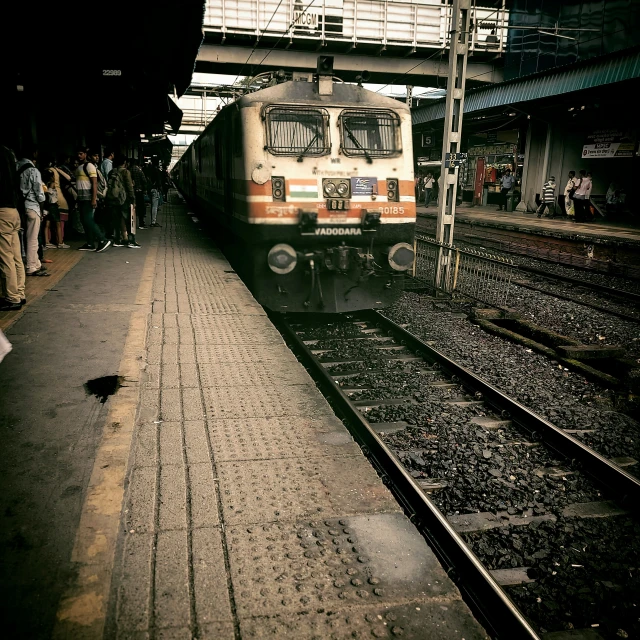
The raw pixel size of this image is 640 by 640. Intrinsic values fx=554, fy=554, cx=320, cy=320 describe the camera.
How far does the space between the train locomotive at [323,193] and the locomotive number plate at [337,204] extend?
0.04ft

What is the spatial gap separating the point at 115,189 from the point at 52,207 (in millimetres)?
1347

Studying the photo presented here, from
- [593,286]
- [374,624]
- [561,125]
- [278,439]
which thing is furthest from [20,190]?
[561,125]

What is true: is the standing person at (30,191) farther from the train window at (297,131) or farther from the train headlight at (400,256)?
the train headlight at (400,256)

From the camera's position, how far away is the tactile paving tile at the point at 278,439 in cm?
351

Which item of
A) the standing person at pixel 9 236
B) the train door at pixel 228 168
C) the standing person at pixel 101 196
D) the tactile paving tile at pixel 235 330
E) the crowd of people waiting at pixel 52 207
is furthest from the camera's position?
the standing person at pixel 101 196

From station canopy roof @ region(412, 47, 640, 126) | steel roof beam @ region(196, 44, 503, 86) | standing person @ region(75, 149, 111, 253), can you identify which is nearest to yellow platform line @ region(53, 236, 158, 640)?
standing person @ region(75, 149, 111, 253)

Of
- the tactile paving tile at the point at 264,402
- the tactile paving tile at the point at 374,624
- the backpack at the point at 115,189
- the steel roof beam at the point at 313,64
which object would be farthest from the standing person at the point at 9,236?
the steel roof beam at the point at 313,64

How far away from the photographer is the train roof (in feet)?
23.3

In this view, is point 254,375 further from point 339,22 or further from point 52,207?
point 339,22

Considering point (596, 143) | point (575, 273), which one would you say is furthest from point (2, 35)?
point (596, 143)

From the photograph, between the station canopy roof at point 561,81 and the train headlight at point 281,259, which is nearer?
the train headlight at point 281,259

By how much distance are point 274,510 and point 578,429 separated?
2932mm

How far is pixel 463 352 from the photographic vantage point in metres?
6.53

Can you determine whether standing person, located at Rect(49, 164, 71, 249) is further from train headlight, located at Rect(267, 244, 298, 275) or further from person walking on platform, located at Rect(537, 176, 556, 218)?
person walking on platform, located at Rect(537, 176, 556, 218)
